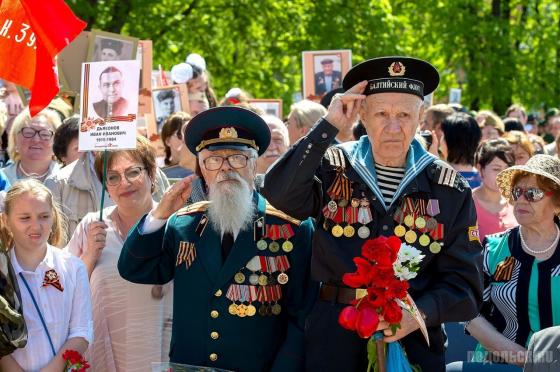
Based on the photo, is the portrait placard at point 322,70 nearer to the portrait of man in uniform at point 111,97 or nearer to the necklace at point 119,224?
the portrait of man in uniform at point 111,97

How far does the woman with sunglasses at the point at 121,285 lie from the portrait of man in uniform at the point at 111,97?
0.72 ft

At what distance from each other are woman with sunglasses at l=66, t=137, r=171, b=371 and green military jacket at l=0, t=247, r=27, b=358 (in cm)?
62

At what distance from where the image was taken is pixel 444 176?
182 inches

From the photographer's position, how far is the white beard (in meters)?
5.00

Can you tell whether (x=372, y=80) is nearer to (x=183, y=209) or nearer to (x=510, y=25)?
(x=183, y=209)

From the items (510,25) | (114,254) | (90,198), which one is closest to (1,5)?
(90,198)

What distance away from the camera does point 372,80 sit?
15.5 ft

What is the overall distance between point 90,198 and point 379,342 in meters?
3.33

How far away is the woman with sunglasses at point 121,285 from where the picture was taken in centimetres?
572

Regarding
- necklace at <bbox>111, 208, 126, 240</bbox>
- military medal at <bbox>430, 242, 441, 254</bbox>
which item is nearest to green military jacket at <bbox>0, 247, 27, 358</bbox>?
necklace at <bbox>111, 208, 126, 240</bbox>

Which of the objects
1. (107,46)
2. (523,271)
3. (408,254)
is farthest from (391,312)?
(107,46)

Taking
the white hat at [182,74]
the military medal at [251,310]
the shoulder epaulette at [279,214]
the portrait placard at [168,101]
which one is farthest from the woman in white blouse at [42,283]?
the white hat at [182,74]

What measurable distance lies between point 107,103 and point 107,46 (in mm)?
3761

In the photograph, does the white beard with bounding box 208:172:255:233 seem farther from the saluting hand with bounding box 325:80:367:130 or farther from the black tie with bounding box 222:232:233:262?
the saluting hand with bounding box 325:80:367:130
